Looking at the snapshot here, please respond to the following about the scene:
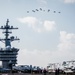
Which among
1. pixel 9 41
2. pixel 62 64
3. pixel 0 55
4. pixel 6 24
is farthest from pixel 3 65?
pixel 62 64

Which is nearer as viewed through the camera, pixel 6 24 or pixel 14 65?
pixel 6 24

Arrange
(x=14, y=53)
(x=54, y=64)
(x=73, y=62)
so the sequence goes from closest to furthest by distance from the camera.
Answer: (x=73, y=62) → (x=54, y=64) → (x=14, y=53)

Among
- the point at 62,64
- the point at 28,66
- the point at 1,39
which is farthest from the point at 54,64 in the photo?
the point at 1,39

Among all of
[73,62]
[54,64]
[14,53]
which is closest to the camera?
[73,62]

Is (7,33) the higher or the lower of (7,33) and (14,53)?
the higher

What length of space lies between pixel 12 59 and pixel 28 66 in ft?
33.5

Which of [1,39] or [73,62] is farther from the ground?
[1,39]

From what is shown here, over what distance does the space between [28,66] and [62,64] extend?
24.8 m

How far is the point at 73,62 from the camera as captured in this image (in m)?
115

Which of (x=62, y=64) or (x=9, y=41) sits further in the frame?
(x=9, y=41)

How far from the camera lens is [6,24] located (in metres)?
122

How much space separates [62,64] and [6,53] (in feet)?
91.7

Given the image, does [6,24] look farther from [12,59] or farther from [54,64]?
[54,64]

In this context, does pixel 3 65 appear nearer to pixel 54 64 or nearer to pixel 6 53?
pixel 6 53
